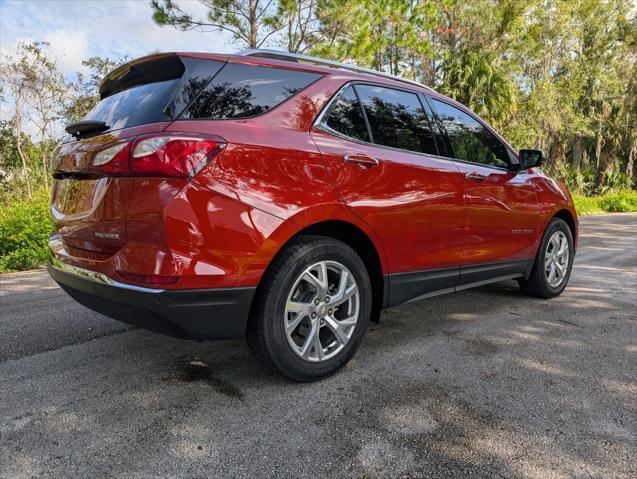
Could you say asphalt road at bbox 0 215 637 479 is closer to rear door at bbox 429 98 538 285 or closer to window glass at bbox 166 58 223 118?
rear door at bbox 429 98 538 285

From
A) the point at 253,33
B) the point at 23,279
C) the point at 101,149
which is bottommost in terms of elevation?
the point at 23,279

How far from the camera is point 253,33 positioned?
1228cm

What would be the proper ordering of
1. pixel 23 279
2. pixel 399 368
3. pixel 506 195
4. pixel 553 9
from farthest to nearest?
pixel 553 9 → pixel 23 279 → pixel 506 195 → pixel 399 368

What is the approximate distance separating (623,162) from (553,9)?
1550cm

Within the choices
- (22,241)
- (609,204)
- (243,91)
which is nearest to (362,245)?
(243,91)

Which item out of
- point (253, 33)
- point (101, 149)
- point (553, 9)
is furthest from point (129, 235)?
point (553, 9)

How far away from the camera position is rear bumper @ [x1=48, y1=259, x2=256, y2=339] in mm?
2172

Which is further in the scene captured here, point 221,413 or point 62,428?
point 221,413

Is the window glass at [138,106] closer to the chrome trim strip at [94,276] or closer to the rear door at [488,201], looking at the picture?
the chrome trim strip at [94,276]

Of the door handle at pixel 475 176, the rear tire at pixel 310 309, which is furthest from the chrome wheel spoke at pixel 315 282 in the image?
the door handle at pixel 475 176

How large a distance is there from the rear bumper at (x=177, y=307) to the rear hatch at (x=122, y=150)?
0.21m

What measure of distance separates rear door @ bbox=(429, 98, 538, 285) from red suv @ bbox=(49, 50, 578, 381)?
206 millimetres

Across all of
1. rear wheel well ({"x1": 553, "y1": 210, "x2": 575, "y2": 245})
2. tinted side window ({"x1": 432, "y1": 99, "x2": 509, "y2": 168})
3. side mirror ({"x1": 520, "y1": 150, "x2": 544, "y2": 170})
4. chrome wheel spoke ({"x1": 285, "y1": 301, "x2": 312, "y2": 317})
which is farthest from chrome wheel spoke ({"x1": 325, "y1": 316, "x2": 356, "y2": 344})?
rear wheel well ({"x1": 553, "y1": 210, "x2": 575, "y2": 245})

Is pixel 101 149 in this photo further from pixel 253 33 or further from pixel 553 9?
pixel 553 9
